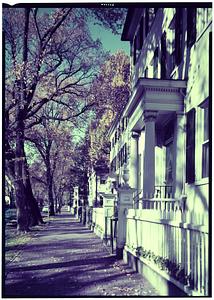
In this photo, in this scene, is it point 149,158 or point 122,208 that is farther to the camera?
point 149,158

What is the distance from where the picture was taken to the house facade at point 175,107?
31.1ft

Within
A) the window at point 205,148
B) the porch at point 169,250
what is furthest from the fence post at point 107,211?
the window at point 205,148

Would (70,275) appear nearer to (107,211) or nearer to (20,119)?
(20,119)

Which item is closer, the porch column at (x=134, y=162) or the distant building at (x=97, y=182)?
the porch column at (x=134, y=162)

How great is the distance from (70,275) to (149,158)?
4.81 meters

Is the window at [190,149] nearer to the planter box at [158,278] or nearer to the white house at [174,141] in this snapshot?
the white house at [174,141]

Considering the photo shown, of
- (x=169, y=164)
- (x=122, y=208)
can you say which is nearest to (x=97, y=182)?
(x=169, y=164)

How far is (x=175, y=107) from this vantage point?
11.4m

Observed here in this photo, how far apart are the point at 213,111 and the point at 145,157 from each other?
6.35 meters

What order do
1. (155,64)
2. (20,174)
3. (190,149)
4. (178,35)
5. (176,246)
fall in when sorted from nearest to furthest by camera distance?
(176,246) < (190,149) < (178,35) < (20,174) < (155,64)

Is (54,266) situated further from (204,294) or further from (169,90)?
(169,90)

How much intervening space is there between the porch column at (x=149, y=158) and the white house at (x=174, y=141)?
0.03 metres

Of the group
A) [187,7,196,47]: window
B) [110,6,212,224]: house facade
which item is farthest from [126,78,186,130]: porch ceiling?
[187,7,196,47]: window

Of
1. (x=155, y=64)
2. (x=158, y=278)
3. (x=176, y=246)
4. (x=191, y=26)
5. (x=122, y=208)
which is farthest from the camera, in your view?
(x=155, y=64)
